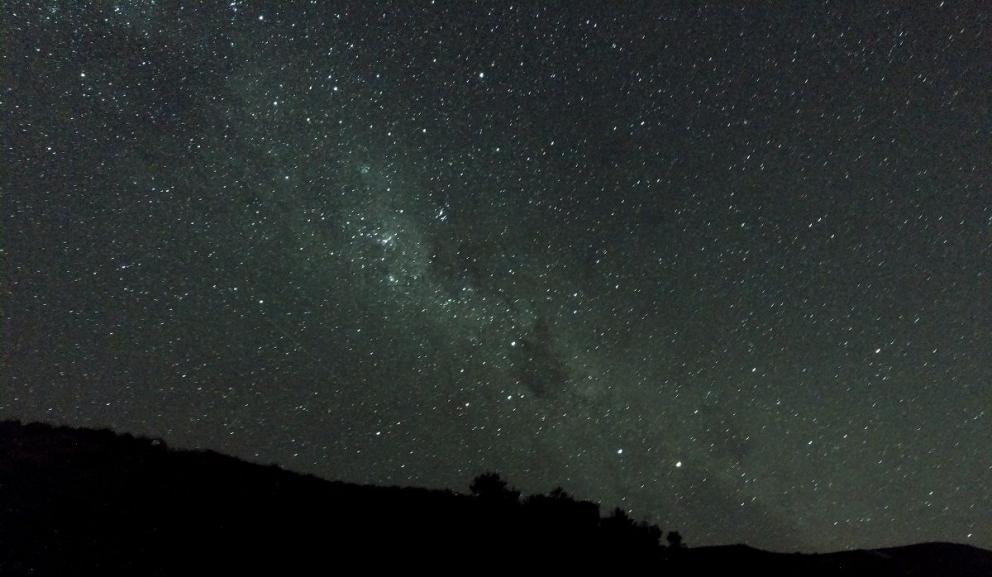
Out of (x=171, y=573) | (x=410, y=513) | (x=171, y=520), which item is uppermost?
(x=410, y=513)

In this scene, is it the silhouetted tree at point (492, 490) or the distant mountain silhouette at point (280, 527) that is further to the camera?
the silhouetted tree at point (492, 490)

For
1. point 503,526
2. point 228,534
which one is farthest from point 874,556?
point 228,534

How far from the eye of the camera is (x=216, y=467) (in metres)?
13.6

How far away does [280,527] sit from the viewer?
10914 millimetres

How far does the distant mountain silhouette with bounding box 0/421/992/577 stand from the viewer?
31.7ft

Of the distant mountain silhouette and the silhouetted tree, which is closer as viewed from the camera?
the distant mountain silhouette

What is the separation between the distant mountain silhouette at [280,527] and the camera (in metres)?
9.65

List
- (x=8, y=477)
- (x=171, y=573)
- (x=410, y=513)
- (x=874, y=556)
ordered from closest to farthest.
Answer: (x=171, y=573) → (x=8, y=477) → (x=410, y=513) → (x=874, y=556)

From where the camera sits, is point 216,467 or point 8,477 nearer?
point 8,477

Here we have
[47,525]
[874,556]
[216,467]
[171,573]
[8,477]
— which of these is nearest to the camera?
[171,573]

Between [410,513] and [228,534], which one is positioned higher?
[410,513]

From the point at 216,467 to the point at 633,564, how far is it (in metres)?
8.23

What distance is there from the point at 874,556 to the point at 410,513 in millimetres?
10191

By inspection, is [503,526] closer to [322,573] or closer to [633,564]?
[633,564]
